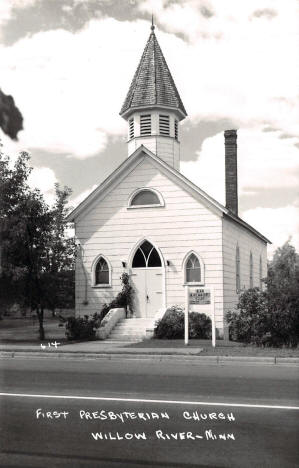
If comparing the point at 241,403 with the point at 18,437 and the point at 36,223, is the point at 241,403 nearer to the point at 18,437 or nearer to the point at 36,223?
the point at 18,437

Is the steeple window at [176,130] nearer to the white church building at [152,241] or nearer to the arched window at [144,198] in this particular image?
the white church building at [152,241]

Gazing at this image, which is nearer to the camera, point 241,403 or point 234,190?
point 241,403

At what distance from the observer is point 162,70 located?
93.0 ft

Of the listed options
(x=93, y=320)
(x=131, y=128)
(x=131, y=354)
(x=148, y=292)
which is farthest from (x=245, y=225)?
(x=131, y=354)

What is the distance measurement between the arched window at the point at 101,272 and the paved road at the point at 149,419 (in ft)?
37.3

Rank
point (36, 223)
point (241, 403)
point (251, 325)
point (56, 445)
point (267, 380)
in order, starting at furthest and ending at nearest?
point (36, 223) → point (251, 325) → point (267, 380) → point (241, 403) → point (56, 445)

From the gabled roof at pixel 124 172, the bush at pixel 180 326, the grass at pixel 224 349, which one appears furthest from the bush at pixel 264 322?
the gabled roof at pixel 124 172

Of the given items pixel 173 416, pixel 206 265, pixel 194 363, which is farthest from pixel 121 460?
pixel 206 265

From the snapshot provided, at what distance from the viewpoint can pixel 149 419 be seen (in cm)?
766

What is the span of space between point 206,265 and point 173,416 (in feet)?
50.2

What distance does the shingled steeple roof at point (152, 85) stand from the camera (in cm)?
2661

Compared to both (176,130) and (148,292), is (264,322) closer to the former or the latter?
(148,292)

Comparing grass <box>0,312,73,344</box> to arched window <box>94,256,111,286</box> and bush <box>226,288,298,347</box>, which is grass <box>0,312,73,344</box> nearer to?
arched window <box>94,256,111,286</box>

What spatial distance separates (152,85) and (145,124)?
2063mm
